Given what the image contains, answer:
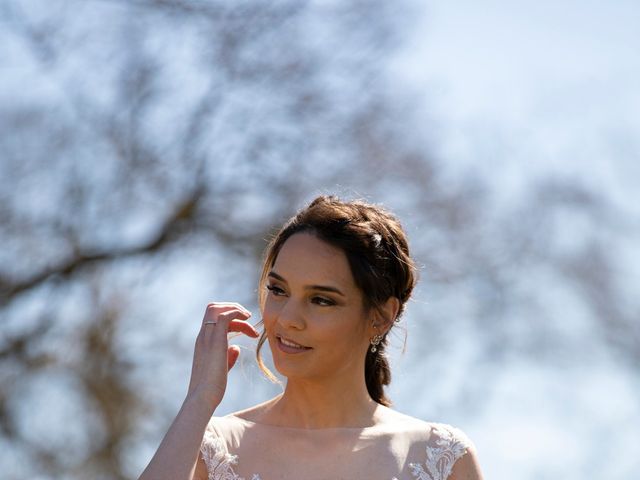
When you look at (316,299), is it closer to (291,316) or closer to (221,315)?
(291,316)

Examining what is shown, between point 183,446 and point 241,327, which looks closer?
point 183,446

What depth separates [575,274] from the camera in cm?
762

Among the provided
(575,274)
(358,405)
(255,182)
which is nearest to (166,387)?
(255,182)

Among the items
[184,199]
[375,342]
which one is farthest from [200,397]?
[184,199]

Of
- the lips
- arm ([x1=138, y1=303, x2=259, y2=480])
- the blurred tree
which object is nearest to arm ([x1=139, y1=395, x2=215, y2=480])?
arm ([x1=138, y1=303, x2=259, y2=480])

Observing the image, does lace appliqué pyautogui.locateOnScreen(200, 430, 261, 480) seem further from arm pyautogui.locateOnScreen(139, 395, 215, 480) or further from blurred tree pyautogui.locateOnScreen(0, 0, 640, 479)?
blurred tree pyautogui.locateOnScreen(0, 0, 640, 479)

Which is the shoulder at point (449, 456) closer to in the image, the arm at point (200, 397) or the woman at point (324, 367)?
the woman at point (324, 367)

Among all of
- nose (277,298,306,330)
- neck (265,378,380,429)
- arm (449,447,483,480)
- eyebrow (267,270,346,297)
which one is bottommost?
arm (449,447,483,480)

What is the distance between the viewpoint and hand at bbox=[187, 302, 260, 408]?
327cm

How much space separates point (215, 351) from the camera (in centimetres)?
331

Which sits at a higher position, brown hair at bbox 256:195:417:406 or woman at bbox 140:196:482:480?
brown hair at bbox 256:195:417:406

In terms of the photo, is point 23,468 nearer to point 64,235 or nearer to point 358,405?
point 64,235

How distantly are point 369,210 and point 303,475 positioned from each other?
76cm

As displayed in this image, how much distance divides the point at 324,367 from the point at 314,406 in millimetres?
153
